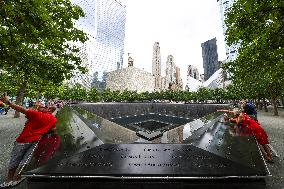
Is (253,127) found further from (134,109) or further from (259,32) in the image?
(134,109)

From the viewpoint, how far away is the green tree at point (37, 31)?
8.23 metres

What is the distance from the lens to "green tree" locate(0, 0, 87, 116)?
27.0 ft

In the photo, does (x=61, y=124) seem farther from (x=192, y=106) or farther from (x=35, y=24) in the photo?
(x=192, y=106)

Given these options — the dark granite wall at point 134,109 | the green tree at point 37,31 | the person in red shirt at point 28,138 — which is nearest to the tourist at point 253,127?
the person in red shirt at point 28,138

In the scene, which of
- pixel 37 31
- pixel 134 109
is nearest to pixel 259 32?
pixel 134 109

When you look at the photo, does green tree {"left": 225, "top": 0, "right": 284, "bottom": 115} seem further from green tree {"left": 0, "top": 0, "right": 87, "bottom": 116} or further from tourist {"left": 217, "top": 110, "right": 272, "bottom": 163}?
green tree {"left": 0, "top": 0, "right": 87, "bottom": 116}

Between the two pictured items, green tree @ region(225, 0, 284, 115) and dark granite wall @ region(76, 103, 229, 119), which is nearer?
green tree @ region(225, 0, 284, 115)

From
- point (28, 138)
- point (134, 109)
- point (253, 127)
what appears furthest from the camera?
point (134, 109)

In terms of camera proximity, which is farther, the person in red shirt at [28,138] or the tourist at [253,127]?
the tourist at [253,127]

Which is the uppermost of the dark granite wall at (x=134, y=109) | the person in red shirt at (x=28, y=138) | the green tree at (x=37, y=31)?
the green tree at (x=37, y=31)

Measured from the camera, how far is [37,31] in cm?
945

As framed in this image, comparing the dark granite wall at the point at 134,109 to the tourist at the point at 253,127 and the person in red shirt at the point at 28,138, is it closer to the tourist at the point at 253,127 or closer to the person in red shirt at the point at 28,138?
the tourist at the point at 253,127

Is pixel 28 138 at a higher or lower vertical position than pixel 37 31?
lower

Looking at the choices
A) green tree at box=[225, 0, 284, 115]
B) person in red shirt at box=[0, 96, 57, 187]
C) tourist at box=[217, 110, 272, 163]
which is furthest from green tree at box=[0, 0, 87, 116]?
green tree at box=[225, 0, 284, 115]
